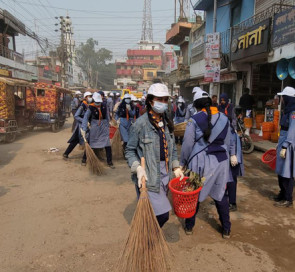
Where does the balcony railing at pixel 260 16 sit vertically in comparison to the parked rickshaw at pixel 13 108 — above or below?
above

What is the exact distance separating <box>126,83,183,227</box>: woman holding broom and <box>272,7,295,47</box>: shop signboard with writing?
21.7 feet

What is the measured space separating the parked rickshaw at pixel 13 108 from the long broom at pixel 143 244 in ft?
27.1

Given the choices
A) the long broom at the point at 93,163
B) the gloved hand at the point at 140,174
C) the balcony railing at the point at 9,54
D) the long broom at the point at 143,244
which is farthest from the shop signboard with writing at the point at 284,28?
the balcony railing at the point at 9,54

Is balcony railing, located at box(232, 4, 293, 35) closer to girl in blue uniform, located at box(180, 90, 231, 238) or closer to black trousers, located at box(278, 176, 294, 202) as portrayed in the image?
black trousers, located at box(278, 176, 294, 202)

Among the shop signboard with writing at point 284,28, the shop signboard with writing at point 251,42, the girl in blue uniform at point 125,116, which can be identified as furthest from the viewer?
the shop signboard with writing at point 251,42

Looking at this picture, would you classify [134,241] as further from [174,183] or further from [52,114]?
[52,114]

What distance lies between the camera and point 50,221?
11.5 ft

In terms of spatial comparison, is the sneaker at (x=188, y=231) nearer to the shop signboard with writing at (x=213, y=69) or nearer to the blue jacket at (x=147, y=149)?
the blue jacket at (x=147, y=149)

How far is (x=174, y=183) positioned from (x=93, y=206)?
187 cm

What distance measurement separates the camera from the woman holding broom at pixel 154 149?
94.1 inches

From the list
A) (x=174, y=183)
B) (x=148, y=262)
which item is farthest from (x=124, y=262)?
(x=174, y=183)

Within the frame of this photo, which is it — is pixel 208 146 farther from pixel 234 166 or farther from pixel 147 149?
pixel 234 166

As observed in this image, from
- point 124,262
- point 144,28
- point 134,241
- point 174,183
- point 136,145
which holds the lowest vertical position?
point 124,262

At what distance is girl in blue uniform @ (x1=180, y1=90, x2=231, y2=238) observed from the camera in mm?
2801
